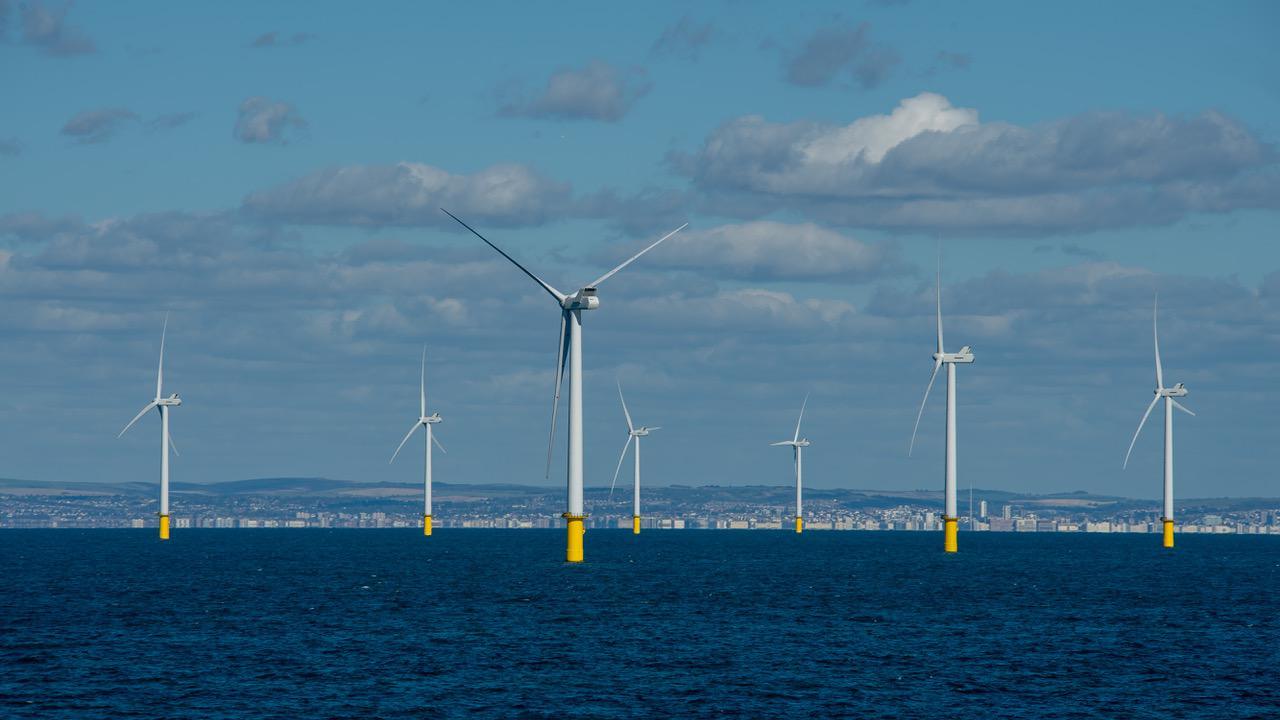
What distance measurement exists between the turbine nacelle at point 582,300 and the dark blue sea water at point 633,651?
24.0 m

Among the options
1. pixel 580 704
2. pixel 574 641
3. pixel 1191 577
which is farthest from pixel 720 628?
pixel 1191 577

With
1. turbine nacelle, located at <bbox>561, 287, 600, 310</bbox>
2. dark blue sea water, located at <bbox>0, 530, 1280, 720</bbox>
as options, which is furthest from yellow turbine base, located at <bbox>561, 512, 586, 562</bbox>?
turbine nacelle, located at <bbox>561, 287, 600, 310</bbox>

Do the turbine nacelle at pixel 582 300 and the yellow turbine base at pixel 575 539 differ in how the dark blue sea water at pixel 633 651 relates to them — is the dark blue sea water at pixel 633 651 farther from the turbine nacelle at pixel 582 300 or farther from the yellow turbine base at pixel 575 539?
the turbine nacelle at pixel 582 300

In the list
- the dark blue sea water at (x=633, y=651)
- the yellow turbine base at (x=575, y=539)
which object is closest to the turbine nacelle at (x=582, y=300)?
the yellow turbine base at (x=575, y=539)

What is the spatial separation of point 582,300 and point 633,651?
4736 centimetres

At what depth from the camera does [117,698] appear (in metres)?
75.8

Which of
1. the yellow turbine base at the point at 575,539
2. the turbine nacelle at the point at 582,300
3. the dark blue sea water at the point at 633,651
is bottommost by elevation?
the dark blue sea water at the point at 633,651

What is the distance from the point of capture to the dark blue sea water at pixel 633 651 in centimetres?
7562

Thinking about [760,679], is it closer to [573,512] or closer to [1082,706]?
[1082,706]

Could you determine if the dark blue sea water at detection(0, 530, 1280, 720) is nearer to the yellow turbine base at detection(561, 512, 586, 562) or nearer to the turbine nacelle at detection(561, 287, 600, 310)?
the yellow turbine base at detection(561, 512, 586, 562)

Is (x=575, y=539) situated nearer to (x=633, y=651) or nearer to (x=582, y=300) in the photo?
(x=582, y=300)

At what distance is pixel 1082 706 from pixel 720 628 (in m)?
37.3

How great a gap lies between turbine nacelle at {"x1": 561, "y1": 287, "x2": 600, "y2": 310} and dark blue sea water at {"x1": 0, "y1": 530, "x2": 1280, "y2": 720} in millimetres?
24048

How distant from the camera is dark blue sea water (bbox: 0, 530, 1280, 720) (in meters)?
75.6
